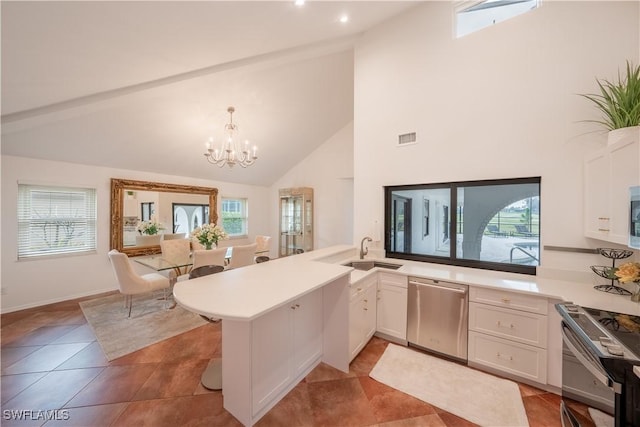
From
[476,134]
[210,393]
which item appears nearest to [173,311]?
[210,393]

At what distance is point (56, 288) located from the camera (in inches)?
154

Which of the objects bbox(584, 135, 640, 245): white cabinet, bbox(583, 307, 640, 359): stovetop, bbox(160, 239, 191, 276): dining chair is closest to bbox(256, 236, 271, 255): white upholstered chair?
bbox(160, 239, 191, 276): dining chair

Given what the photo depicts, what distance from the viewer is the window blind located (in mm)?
3676

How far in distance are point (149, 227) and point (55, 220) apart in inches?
50.8

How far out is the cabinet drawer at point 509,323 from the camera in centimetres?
207

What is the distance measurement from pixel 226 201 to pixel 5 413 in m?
5.15

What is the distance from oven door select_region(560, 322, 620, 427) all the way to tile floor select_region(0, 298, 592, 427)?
0.12 metres

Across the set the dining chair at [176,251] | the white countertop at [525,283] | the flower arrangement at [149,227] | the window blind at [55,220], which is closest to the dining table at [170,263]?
the dining chair at [176,251]

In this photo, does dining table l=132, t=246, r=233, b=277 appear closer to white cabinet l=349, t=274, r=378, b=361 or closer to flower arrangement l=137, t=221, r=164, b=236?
flower arrangement l=137, t=221, r=164, b=236

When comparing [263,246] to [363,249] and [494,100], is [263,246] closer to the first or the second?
[363,249]

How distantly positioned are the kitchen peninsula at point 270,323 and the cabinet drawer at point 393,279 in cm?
78

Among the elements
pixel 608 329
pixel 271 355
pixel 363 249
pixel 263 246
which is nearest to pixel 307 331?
pixel 271 355

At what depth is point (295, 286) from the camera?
Answer: 179 cm

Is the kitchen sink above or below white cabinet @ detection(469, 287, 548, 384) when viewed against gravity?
above
